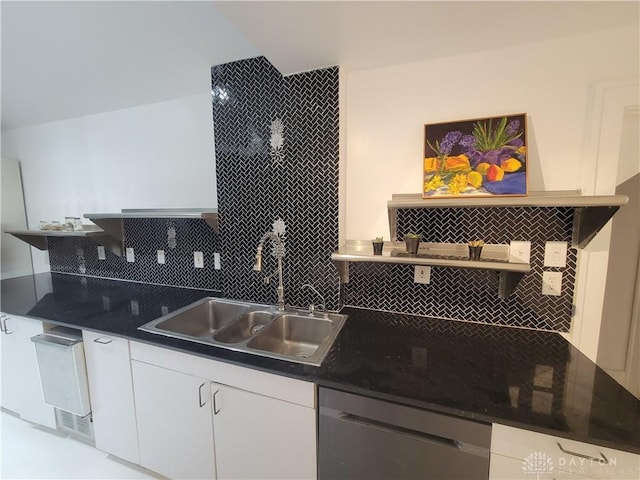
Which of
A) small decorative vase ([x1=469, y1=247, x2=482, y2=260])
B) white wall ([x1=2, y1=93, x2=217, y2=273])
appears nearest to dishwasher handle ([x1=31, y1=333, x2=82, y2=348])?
white wall ([x1=2, y1=93, x2=217, y2=273])

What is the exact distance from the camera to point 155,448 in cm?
135

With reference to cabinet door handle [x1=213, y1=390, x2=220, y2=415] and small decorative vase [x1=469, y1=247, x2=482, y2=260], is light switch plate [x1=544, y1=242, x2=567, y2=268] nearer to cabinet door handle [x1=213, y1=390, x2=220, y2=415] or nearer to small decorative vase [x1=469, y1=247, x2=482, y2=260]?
small decorative vase [x1=469, y1=247, x2=482, y2=260]

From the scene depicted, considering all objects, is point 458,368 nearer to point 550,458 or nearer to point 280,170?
point 550,458

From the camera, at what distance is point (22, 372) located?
170 cm

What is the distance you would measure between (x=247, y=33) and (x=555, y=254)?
1.79m

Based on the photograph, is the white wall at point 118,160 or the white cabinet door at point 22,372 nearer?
the white cabinet door at point 22,372

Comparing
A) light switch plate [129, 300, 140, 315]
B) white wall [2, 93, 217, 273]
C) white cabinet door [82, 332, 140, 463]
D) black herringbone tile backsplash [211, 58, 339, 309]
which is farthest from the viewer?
white wall [2, 93, 217, 273]

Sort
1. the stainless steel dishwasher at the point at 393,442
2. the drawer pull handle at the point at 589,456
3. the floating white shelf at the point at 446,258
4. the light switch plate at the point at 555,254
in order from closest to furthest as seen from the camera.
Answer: the drawer pull handle at the point at 589,456, the stainless steel dishwasher at the point at 393,442, the floating white shelf at the point at 446,258, the light switch plate at the point at 555,254

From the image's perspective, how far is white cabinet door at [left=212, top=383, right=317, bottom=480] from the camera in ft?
3.40

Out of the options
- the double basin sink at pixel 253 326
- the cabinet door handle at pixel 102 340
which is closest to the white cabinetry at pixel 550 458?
the double basin sink at pixel 253 326

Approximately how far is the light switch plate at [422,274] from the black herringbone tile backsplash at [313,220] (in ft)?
0.10

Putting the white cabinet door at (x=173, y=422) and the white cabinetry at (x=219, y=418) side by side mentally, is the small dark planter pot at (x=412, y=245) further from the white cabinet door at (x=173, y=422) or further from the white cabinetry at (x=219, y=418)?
the white cabinet door at (x=173, y=422)

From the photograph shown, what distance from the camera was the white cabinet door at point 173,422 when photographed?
4.00 feet

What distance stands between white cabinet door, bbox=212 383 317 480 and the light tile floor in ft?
2.49
